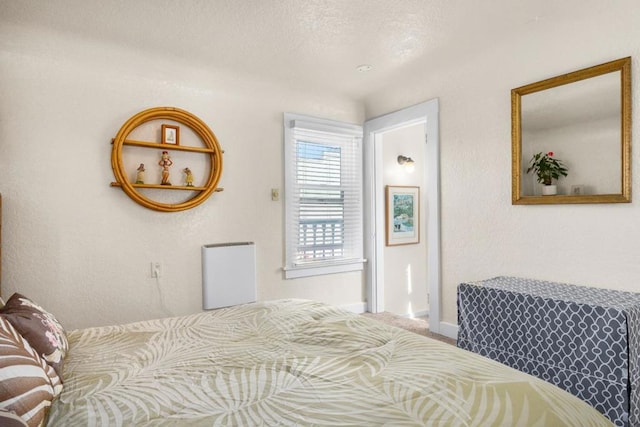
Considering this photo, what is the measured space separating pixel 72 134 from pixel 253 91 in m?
1.58

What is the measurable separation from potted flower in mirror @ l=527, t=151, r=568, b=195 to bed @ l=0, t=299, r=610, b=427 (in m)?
1.77

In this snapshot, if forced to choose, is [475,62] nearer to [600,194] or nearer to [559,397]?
[600,194]

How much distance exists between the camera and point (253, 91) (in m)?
3.66

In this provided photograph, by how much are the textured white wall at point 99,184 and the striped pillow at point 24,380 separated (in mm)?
1814

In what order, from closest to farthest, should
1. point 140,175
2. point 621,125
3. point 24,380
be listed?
point 24,380 < point 621,125 < point 140,175

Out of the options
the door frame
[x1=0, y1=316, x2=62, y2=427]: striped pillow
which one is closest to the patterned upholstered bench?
the door frame

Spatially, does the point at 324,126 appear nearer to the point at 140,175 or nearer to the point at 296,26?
the point at 296,26

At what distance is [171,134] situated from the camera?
321 cm

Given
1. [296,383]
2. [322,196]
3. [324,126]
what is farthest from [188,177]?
[296,383]

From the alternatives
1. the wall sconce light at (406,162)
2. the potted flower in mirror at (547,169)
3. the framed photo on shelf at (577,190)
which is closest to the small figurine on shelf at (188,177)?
the wall sconce light at (406,162)

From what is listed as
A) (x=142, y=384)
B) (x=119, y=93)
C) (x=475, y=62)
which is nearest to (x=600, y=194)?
(x=475, y=62)

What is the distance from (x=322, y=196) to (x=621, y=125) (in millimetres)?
2581

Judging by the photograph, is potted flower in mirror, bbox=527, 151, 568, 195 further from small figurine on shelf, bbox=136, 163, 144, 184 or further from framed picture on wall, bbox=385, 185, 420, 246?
small figurine on shelf, bbox=136, 163, 144, 184

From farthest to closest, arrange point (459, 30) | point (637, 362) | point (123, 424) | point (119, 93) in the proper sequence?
1. point (119, 93)
2. point (459, 30)
3. point (637, 362)
4. point (123, 424)
